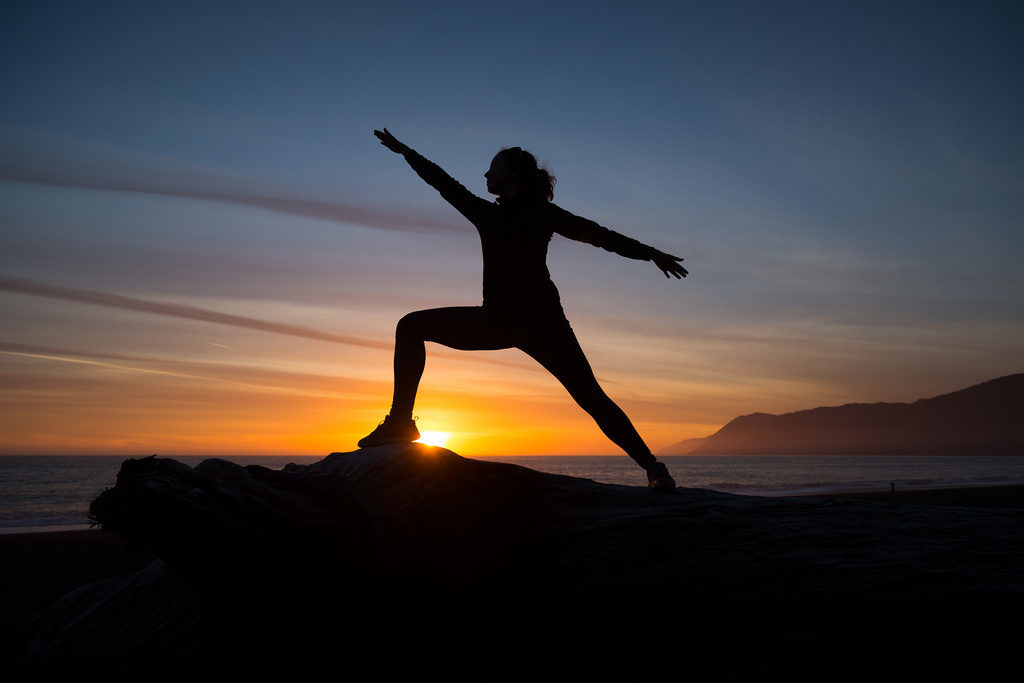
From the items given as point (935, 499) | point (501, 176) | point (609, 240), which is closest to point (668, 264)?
point (609, 240)

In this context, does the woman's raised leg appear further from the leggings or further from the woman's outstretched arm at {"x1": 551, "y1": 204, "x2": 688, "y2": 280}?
the woman's outstretched arm at {"x1": 551, "y1": 204, "x2": 688, "y2": 280}

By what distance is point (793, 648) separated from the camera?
3.68m

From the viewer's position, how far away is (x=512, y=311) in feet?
15.0

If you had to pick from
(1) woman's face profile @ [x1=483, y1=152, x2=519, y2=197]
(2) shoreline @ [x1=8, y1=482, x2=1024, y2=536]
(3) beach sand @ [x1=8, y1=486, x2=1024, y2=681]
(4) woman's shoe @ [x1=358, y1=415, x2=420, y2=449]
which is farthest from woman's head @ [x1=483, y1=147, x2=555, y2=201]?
(2) shoreline @ [x1=8, y1=482, x2=1024, y2=536]

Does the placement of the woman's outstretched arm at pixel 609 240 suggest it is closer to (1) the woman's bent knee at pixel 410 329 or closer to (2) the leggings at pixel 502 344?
(2) the leggings at pixel 502 344

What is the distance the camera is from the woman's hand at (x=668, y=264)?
16.9ft

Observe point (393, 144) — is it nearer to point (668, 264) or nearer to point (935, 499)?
point (668, 264)

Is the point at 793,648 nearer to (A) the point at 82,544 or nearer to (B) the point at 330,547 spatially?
(B) the point at 330,547

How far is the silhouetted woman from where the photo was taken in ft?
15.0

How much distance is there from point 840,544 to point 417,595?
9.06 feet

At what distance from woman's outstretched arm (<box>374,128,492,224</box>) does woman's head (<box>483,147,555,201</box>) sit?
0.22 metres

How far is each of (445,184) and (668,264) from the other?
6.26 ft

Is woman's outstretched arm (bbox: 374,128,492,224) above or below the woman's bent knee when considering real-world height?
above

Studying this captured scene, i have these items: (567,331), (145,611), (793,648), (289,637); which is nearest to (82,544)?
(145,611)
